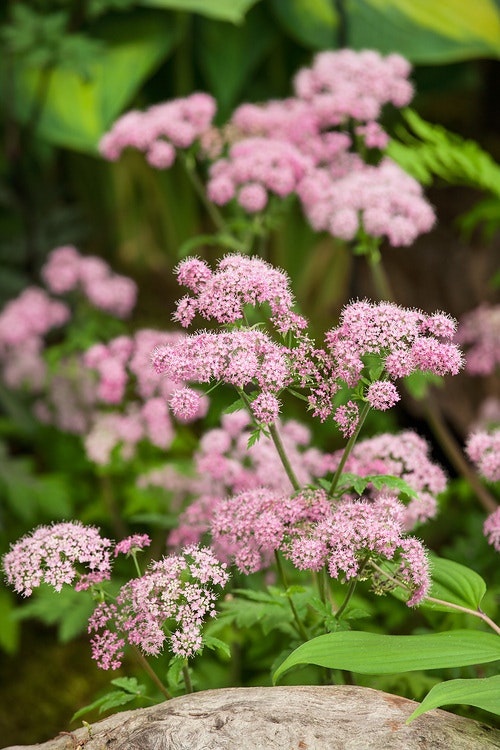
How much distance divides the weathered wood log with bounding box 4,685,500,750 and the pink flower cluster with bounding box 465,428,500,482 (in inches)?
18.9

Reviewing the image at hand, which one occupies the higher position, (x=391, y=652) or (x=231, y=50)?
(x=231, y=50)

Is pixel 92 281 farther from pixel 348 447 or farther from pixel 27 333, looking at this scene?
pixel 348 447

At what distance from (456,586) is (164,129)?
1.57 metres

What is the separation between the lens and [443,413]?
12.3ft

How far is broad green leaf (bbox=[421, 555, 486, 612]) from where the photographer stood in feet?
4.73

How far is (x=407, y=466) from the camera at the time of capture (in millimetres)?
1604

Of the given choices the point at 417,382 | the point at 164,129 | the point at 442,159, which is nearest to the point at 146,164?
the point at 164,129

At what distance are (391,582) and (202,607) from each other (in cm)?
32

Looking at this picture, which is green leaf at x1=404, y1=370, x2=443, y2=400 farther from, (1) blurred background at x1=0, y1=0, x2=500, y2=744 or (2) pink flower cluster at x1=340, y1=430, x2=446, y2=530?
(1) blurred background at x1=0, y1=0, x2=500, y2=744

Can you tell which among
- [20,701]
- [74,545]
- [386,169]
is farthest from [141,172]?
[74,545]

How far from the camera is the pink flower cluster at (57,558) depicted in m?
1.25

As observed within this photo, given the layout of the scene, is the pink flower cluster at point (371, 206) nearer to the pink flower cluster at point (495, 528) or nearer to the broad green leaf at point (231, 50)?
the pink flower cluster at point (495, 528)

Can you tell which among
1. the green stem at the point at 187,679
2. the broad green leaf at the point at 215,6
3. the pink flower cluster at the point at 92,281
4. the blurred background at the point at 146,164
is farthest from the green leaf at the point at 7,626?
the broad green leaf at the point at 215,6

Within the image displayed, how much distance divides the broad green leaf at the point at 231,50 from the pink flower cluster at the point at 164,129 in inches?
56.7
